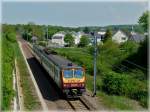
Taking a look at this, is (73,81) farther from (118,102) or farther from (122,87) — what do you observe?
Result: (122,87)

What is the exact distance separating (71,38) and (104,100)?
84.6 metres

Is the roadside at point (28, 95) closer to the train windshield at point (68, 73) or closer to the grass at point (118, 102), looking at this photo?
the train windshield at point (68, 73)

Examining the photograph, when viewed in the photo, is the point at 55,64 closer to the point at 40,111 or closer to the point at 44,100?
the point at 44,100

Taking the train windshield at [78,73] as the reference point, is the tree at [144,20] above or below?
above

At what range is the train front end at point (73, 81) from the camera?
23.5 m

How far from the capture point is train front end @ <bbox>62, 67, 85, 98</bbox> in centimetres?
2347

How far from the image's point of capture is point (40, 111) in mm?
20391

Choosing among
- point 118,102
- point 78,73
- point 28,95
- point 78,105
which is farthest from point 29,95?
point 118,102

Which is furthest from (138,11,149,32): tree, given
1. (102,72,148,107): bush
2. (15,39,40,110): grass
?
(102,72,148,107): bush

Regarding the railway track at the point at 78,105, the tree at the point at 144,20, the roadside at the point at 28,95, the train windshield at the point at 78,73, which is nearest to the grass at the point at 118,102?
the railway track at the point at 78,105

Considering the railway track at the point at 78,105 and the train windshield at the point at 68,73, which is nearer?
the railway track at the point at 78,105

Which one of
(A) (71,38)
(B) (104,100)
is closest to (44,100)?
(B) (104,100)

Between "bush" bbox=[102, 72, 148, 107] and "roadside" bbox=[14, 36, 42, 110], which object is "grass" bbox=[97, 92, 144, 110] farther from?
"roadside" bbox=[14, 36, 42, 110]

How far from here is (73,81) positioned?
2367 cm
